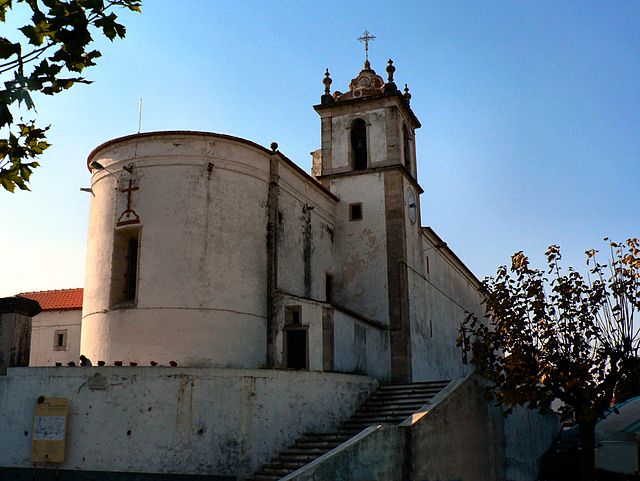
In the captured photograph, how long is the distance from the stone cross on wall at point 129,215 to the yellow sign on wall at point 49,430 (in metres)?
5.52

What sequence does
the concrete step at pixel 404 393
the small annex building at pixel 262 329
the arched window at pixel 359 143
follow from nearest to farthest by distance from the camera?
the small annex building at pixel 262 329, the concrete step at pixel 404 393, the arched window at pixel 359 143

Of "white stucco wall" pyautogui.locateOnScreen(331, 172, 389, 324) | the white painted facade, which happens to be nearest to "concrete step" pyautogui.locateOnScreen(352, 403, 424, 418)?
the white painted facade

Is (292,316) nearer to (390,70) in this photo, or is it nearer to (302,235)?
(302,235)

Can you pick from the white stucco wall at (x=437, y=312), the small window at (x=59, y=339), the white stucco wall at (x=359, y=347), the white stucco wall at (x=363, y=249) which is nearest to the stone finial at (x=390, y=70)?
the white stucco wall at (x=363, y=249)

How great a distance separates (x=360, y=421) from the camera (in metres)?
18.2

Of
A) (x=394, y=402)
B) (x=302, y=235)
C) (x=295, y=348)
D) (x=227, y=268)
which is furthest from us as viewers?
(x=302, y=235)

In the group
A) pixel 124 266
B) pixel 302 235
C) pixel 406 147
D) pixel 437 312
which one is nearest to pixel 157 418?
pixel 124 266

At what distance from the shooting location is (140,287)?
19.0 metres

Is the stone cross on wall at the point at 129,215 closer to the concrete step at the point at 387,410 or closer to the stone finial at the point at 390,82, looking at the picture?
the concrete step at the point at 387,410

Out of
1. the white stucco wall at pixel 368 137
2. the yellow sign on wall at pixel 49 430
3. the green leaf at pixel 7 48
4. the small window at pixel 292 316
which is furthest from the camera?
the white stucco wall at pixel 368 137

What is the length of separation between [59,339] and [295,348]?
1260cm

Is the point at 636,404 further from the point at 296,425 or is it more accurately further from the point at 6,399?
the point at 6,399

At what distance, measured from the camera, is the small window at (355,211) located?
1016 inches

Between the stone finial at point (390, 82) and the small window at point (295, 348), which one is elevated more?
the stone finial at point (390, 82)
